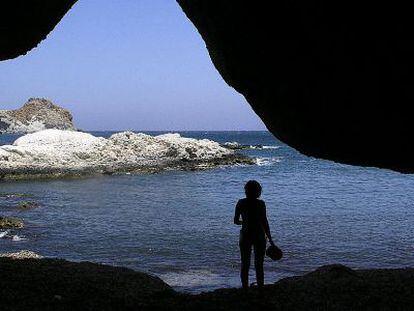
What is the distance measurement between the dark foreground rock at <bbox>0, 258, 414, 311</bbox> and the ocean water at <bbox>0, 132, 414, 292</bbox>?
389 cm

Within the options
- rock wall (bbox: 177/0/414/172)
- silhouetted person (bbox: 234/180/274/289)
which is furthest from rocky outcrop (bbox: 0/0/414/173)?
silhouetted person (bbox: 234/180/274/289)

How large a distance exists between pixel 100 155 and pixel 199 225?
121ft

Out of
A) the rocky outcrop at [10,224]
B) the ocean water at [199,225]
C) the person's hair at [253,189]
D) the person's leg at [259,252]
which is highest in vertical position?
the person's hair at [253,189]

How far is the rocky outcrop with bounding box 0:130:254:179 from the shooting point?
177ft

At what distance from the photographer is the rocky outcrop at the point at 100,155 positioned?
5383cm

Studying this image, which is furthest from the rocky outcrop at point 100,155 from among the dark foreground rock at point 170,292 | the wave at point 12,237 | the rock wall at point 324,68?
the rock wall at point 324,68

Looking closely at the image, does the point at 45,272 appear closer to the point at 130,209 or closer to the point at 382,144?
the point at 382,144

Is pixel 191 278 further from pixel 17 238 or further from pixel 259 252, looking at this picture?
pixel 17 238

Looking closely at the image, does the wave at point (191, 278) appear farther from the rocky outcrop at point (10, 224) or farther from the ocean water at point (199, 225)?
the rocky outcrop at point (10, 224)

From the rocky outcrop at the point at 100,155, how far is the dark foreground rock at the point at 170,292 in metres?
41.4

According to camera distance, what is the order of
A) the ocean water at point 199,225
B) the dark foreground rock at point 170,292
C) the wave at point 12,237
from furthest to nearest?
the wave at point 12,237 < the ocean water at point 199,225 < the dark foreground rock at point 170,292

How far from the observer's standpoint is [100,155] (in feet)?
204

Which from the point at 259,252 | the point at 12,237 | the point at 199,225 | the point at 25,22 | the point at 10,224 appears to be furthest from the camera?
the point at 199,225

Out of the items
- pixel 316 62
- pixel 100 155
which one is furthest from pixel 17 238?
pixel 100 155
